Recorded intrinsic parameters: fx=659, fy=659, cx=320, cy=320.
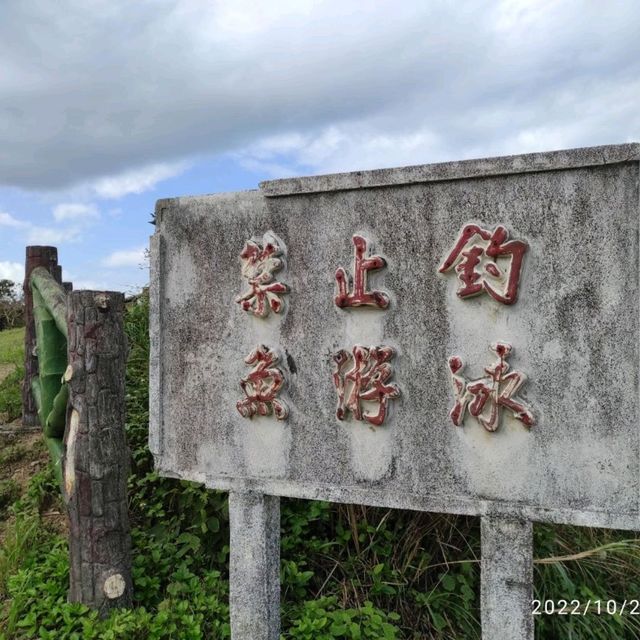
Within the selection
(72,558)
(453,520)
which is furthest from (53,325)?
(453,520)

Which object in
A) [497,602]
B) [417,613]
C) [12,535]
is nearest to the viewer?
[497,602]

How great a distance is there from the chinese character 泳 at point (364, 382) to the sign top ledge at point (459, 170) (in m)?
0.68

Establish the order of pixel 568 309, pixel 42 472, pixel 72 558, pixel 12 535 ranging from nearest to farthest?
pixel 568 309, pixel 72 558, pixel 12 535, pixel 42 472

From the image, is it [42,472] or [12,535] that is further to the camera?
[42,472]

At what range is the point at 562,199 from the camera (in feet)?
7.85

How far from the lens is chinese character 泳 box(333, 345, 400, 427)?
263 cm

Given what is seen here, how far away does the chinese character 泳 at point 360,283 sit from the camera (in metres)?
2.62

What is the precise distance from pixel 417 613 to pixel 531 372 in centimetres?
195

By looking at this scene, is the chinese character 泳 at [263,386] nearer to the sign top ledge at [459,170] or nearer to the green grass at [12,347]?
the sign top ledge at [459,170]

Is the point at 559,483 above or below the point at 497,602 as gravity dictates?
above

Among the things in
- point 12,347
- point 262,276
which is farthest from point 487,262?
point 12,347

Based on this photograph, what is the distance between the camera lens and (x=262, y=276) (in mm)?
2838

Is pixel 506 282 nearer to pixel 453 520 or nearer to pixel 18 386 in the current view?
pixel 453 520

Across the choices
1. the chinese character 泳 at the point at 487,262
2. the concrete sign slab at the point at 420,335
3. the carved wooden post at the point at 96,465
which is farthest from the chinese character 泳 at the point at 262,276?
the carved wooden post at the point at 96,465
